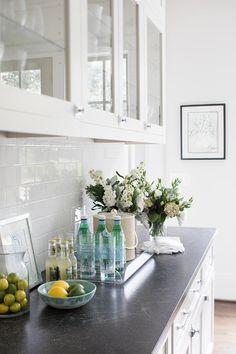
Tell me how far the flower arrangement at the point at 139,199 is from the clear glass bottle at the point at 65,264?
0.43 metres

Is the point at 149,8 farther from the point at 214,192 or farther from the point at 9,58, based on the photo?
the point at 214,192

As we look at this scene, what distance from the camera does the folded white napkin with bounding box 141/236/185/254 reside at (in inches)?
82.0

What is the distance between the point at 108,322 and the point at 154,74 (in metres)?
1.44

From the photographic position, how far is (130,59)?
6.17 feet

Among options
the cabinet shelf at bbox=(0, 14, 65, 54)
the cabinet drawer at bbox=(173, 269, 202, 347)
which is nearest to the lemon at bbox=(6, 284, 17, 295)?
the cabinet drawer at bbox=(173, 269, 202, 347)

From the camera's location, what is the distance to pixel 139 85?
2.00 m

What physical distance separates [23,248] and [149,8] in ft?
4.30

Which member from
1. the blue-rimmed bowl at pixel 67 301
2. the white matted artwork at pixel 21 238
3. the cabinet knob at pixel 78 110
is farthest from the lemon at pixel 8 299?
the cabinet knob at pixel 78 110

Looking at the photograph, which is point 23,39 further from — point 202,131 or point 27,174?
point 202,131

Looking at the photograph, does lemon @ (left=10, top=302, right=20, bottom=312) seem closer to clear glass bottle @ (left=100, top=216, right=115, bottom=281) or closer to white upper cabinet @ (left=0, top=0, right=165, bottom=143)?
clear glass bottle @ (left=100, top=216, right=115, bottom=281)

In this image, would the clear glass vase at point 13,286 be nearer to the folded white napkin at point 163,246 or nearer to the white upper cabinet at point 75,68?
the white upper cabinet at point 75,68

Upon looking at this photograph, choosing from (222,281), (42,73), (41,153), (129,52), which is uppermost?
(129,52)

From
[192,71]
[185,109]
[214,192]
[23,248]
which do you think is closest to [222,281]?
[214,192]

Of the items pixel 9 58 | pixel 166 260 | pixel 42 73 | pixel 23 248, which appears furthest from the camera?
pixel 166 260
